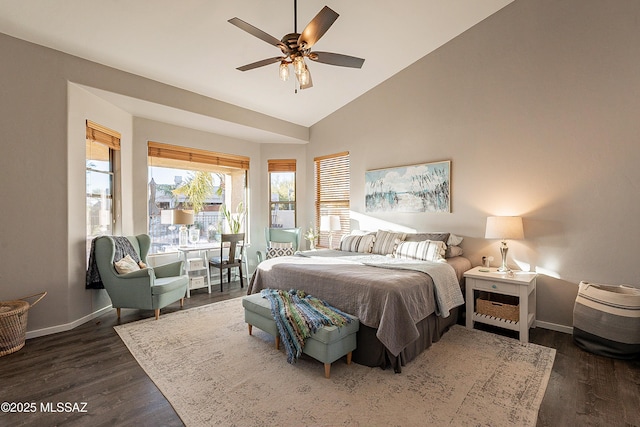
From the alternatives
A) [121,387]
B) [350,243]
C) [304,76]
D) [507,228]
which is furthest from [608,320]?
[121,387]

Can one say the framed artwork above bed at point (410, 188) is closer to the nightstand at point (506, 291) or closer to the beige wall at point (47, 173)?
the nightstand at point (506, 291)

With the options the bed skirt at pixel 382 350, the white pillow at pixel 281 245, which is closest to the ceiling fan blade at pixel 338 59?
the bed skirt at pixel 382 350

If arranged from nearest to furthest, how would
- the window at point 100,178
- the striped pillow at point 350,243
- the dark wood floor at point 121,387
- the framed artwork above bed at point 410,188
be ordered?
the dark wood floor at point 121,387
the window at point 100,178
the framed artwork above bed at point 410,188
the striped pillow at point 350,243

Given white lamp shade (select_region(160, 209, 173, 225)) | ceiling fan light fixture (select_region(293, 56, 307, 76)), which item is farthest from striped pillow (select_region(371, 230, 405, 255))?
white lamp shade (select_region(160, 209, 173, 225))

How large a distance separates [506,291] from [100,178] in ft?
17.3

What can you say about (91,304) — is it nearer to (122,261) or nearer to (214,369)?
(122,261)

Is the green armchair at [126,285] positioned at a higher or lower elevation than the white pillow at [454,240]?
lower

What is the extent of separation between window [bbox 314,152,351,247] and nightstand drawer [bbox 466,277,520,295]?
8.38 feet

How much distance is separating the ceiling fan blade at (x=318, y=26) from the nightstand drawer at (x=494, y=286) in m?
2.94

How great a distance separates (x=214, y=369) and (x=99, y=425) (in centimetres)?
84

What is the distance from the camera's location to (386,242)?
4.43m

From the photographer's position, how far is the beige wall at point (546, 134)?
302cm

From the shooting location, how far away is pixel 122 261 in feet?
12.7

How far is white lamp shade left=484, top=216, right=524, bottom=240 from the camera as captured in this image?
11.1ft
